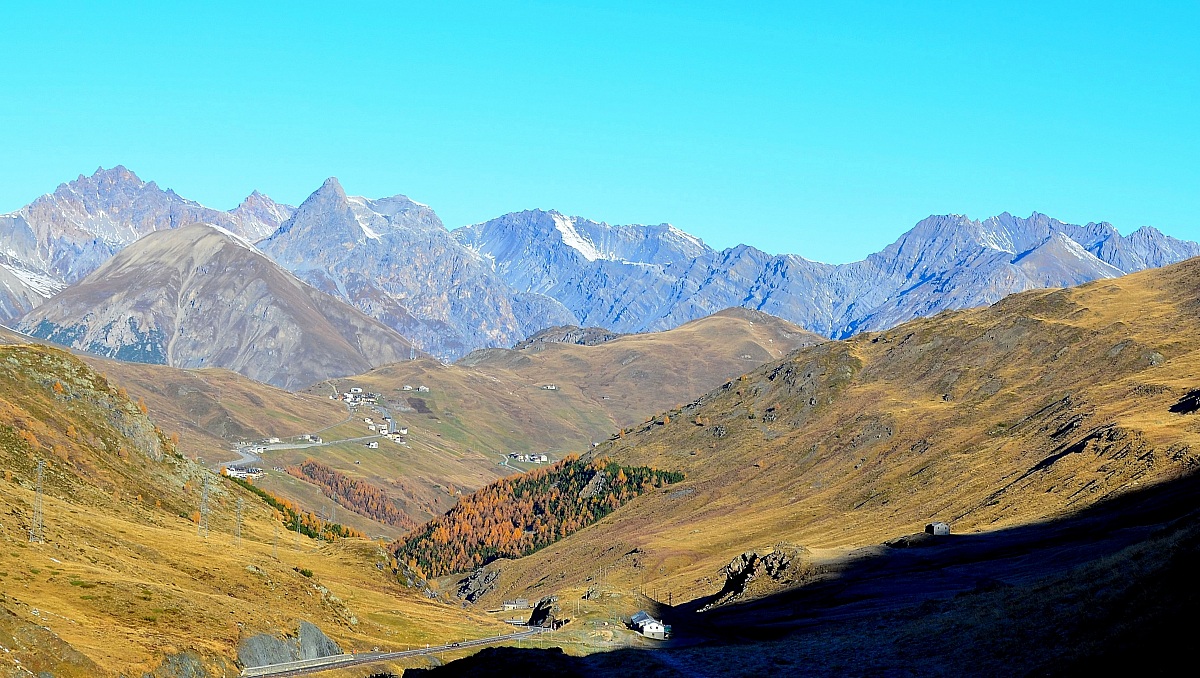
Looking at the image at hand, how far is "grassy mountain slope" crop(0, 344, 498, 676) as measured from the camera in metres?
87.3

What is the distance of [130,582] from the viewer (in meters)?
109

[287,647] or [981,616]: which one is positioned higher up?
[287,647]

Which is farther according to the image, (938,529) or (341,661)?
(938,529)

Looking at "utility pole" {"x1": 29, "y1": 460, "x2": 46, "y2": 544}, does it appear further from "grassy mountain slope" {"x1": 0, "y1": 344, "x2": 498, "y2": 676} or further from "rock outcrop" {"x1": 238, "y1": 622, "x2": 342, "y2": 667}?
"rock outcrop" {"x1": 238, "y1": 622, "x2": 342, "y2": 667}

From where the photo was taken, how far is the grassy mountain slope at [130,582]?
87312mm

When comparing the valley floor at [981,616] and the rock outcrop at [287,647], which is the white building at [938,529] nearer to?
the valley floor at [981,616]

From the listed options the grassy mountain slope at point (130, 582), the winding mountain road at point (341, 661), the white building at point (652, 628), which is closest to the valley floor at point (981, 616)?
the white building at point (652, 628)

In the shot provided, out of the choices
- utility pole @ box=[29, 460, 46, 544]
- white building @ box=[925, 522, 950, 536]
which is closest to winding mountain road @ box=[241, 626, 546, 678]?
utility pole @ box=[29, 460, 46, 544]

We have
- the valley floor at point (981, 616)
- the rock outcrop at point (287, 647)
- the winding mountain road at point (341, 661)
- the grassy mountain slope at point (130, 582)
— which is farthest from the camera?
the rock outcrop at point (287, 647)

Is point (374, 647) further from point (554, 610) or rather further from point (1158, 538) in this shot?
point (1158, 538)

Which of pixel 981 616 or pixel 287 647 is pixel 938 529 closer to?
pixel 981 616

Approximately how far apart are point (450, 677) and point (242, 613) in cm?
3469

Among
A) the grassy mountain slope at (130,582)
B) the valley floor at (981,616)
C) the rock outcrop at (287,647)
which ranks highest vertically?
the grassy mountain slope at (130,582)

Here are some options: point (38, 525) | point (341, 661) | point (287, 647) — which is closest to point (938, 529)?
point (341, 661)
